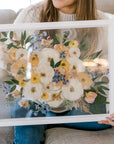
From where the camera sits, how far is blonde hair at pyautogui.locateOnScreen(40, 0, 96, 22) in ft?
3.48

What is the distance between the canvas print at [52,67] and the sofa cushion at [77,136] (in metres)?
0.15

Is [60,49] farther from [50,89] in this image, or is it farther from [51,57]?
[50,89]

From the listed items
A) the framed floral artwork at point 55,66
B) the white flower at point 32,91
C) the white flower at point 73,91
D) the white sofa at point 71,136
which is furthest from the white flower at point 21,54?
the white sofa at point 71,136

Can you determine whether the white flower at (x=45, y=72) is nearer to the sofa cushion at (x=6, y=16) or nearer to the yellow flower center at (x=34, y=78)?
the yellow flower center at (x=34, y=78)

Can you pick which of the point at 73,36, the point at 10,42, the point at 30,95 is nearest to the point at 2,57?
the point at 10,42

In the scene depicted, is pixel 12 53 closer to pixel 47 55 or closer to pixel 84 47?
pixel 47 55

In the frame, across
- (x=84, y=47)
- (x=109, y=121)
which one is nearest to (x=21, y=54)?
(x=84, y=47)

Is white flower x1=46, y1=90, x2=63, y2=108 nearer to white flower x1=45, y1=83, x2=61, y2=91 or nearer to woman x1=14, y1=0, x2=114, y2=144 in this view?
white flower x1=45, y1=83, x2=61, y2=91

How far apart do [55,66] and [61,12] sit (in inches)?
15.2

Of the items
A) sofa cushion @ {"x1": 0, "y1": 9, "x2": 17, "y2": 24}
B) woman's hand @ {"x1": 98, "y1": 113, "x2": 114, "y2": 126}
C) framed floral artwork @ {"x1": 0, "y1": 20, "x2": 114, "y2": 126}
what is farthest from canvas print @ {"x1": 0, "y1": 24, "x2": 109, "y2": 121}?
sofa cushion @ {"x1": 0, "y1": 9, "x2": 17, "y2": 24}

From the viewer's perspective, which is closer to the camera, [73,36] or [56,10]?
[73,36]

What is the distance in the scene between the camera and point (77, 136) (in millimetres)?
898

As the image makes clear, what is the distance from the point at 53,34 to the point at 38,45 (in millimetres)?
81

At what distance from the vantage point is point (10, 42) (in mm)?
831
